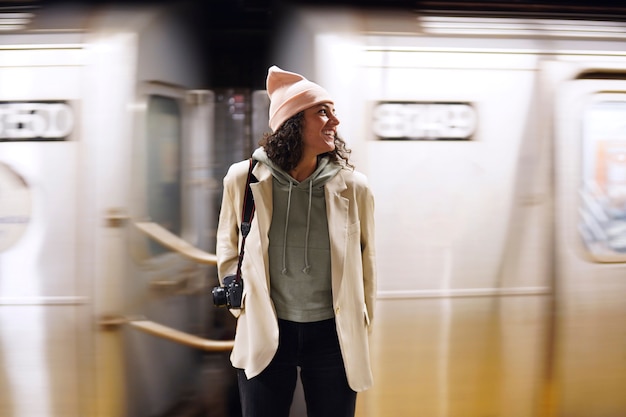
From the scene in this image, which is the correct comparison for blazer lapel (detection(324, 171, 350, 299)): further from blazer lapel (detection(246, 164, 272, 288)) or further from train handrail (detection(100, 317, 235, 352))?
train handrail (detection(100, 317, 235, 352))

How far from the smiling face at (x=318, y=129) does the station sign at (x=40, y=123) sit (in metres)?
1.24

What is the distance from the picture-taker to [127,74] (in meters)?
2.46

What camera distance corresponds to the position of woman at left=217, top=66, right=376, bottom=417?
173cm

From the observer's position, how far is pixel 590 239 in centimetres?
254

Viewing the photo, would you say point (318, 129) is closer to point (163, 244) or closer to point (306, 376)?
point (306, 376)

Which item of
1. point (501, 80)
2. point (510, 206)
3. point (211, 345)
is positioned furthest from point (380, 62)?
point (211, 345)

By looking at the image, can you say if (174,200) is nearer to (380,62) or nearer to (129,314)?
(129,314)

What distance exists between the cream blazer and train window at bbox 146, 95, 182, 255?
39.1 inches

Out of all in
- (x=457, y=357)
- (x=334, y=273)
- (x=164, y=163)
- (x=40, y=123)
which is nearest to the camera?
(x=334, y=273)

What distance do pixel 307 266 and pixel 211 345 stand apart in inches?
45.9

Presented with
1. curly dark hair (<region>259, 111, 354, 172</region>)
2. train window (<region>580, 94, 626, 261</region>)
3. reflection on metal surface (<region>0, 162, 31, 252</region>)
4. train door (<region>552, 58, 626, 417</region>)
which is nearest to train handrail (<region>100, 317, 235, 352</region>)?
reflection on metal surface (<region>0, 162, 31, 252</region>)

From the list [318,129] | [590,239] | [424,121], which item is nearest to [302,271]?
[318,129]

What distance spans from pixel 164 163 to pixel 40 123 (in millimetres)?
651

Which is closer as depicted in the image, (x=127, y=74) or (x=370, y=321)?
(x=370, y=321)
